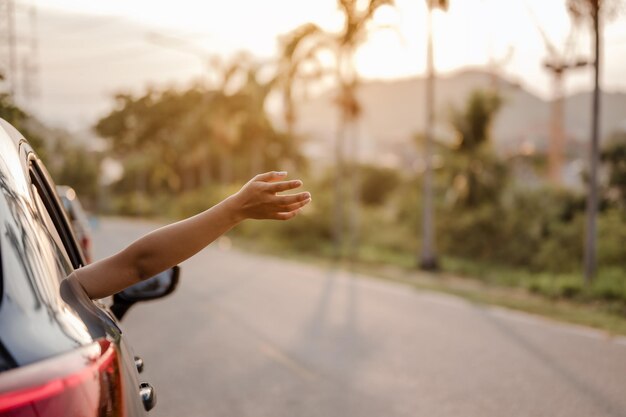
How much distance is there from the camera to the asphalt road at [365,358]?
6.81 meters

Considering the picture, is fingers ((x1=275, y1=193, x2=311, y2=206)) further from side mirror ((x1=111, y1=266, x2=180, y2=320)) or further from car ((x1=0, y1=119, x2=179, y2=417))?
side mirror ((x1=111, y1=266, x2=180, y2=320))

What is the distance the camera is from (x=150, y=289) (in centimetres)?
332

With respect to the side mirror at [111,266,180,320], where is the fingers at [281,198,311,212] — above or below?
above

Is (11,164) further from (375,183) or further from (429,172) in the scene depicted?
(375,183)

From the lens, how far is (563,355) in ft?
29.6

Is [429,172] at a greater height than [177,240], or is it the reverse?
[177,240]

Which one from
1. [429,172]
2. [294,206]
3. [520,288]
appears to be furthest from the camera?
[429,172]

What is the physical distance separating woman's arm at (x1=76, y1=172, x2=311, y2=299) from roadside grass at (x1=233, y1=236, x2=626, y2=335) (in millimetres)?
9434

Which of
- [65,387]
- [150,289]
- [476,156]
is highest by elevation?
[65,387]

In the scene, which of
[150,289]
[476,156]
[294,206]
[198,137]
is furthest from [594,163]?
[198,137]

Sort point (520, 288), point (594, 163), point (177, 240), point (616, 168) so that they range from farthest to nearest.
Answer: point (616, 168) → point (520, 288) → point (594, 163) → point (177, 240)

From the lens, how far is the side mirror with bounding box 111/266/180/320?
3.28 m

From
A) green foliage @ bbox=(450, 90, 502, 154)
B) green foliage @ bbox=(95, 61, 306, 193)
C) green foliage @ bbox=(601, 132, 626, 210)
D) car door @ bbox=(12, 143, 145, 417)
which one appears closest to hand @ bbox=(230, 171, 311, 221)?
car door @ bbox=(12, 143, 145, 417)

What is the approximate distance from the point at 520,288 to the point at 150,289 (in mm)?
15548
